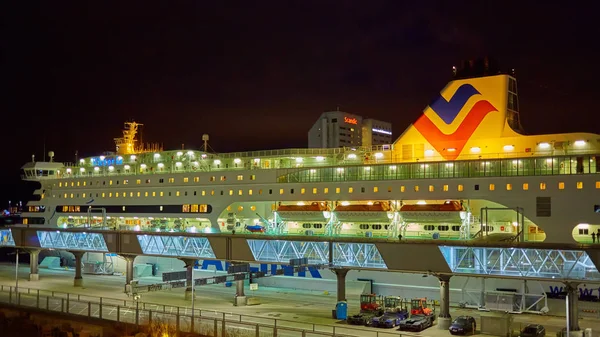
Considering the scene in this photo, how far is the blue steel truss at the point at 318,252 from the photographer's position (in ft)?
107

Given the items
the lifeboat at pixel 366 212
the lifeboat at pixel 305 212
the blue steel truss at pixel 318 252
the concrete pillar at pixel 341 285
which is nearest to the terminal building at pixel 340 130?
the lifeboat at pixel 305 212

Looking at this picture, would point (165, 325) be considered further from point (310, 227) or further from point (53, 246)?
point (53, 246)

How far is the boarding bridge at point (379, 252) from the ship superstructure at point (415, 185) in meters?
4.05

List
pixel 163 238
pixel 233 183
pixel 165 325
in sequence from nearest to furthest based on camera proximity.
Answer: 1. pixel 165 325
2. pixel 163 238
3. pixel 233 183

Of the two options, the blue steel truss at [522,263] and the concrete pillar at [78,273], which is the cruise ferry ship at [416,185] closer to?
the blue steel truss at [522,263]

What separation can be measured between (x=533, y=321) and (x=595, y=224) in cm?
679

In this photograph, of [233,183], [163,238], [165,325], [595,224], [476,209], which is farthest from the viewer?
[233,183]

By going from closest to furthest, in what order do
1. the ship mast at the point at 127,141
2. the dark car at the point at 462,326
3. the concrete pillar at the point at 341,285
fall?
the dark car at the point at 462,326 → the concrete pillar at the point at 341,285 → the ship mast at the point at 127,141

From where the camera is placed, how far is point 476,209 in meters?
38.4

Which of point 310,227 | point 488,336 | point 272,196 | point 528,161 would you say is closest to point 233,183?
point 272,196

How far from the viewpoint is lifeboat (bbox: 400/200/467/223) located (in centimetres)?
3716

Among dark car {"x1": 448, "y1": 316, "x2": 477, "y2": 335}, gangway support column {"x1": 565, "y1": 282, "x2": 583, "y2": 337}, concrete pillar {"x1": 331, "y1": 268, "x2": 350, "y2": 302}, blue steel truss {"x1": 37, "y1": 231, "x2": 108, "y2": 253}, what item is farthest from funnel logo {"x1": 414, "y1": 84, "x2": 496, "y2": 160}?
blue steel truss {"x1": 37, "y1": 231, "x2": 108, "y2": 253}

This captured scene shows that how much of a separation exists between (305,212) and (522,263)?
60.4ft

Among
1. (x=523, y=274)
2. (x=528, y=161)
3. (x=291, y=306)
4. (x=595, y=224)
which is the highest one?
(x=528, y=161)
